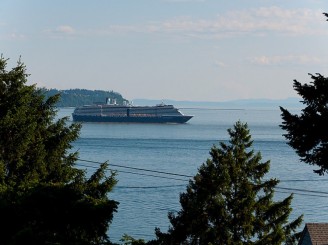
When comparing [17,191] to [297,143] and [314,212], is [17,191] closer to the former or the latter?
[297,143]

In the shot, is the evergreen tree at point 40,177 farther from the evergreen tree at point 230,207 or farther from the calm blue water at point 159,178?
the calm blue water at point 159,178

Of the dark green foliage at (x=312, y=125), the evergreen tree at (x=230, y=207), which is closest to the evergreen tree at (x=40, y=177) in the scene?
the evergreen tree at (x=230, y=207)

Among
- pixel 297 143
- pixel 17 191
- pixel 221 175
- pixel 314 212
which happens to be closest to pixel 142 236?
pixel 314 212

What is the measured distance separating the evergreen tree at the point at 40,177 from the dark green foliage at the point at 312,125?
14.8 feet

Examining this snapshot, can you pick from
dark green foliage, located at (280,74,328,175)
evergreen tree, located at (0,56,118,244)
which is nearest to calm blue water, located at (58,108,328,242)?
evergreen tree, located at (0,56,118,244)

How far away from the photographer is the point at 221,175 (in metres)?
22.1

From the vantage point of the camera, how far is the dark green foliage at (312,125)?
13.0 metres

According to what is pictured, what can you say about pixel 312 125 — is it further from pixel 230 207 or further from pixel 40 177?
pixel 40 177

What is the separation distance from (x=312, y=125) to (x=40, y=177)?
1236 cm

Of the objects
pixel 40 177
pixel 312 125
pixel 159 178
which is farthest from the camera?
pixel 159 178

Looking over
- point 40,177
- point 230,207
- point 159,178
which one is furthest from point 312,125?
point 159,178

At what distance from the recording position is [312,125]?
13.2 m

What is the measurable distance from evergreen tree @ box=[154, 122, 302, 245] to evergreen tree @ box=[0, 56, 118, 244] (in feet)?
9.19

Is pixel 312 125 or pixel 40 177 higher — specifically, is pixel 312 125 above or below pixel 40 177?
above
